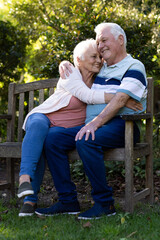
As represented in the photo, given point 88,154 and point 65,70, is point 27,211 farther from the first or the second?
point 65,70

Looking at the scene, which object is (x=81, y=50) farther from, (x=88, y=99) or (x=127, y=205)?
(x=127, y=205)

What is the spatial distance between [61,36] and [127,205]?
2.63m

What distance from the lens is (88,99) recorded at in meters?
3.54

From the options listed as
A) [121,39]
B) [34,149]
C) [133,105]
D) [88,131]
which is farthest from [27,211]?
[121,39]

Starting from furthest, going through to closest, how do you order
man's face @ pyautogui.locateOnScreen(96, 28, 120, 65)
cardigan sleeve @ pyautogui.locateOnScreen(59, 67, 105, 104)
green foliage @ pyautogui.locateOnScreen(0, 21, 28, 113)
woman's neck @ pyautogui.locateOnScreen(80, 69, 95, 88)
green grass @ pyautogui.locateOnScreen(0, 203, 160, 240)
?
green foliage @ pyautogui.locateOnScreen(0, 21, 28, 113)
woman's neck @ pyautogui.locateOnScreen(80, 69, 95, 88)
man's face @ pyautogui.locateOnScreen(96, 28, 120, 65)
cardigan sleeve @ pyautogui.locateOnScreen(59, 67, 105, 104)
green grass @ pyautogui.locateOnScreen(0, 203, 160, 240)

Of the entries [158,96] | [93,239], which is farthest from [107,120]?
[158,96]

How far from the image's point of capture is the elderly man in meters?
3.29

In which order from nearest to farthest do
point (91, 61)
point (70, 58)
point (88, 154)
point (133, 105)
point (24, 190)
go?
1. point (24, 190)
2. point (88, 154)
3. point (133, 105)
4. point (91, 61)
5. point (70, 58)

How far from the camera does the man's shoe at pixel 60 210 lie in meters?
3.46

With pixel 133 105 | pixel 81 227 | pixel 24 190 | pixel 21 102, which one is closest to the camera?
pixel 81 227

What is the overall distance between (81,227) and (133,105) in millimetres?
1200

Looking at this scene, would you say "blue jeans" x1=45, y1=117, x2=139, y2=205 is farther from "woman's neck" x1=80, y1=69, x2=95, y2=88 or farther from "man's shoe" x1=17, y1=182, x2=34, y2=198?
"woman's neck" x1=80, y1=69, x2=95, y2=88

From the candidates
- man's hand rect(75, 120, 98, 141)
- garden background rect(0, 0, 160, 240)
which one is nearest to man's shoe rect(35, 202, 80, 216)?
garden background rect(0, 0, 160, 240)

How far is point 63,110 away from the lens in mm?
3709
